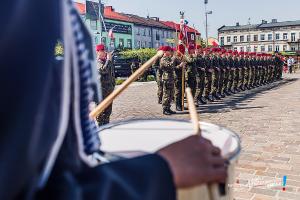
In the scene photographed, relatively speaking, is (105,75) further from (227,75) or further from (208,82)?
(227,75)

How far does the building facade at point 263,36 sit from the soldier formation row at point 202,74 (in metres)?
80.2

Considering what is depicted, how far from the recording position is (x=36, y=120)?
588 mm

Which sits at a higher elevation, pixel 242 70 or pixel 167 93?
pixel 242 70

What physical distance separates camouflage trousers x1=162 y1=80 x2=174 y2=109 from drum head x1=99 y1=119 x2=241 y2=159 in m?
8.20

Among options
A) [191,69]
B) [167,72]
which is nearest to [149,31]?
[191,69]

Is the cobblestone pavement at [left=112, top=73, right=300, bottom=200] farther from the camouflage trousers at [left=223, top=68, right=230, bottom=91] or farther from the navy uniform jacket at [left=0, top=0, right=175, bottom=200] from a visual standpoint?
the navy uniform jacket at [left=0, top=0, right=175, bottom=200]

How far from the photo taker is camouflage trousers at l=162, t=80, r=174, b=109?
979cm

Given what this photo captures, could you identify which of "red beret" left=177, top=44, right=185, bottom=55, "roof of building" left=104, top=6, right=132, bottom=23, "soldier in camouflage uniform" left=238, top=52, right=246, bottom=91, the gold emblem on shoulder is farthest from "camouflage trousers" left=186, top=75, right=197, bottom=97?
"roof of building" left=104, top=6, right=132, bottom=23

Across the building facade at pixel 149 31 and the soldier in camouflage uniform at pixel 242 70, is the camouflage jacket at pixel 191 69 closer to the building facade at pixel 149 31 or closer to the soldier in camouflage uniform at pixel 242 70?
the soldier in camouflage uniform at pixel 242 70

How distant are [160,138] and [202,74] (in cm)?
1081

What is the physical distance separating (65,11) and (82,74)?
0.44ft

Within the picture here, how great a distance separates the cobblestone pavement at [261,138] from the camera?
13.2 feet

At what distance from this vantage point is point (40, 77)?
1.95ft

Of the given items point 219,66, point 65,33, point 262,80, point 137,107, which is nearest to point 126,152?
point 65,33
